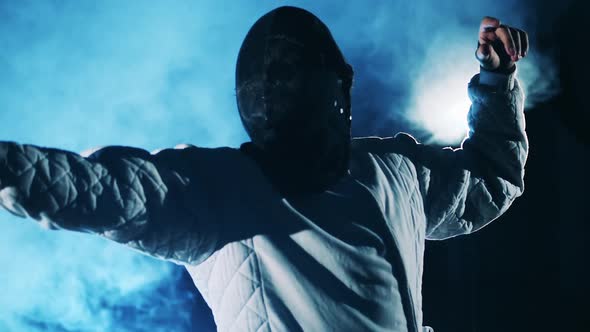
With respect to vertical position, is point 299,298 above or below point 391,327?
above

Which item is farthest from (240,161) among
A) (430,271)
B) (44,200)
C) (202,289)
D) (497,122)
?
(430,271)

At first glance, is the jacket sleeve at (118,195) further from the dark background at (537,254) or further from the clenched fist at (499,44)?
the dark background at (537,254)

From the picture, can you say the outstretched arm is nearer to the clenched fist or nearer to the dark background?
the clenched fist

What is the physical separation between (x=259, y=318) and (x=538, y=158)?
2339mm

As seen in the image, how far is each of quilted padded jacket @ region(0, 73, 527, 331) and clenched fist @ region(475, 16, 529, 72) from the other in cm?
38

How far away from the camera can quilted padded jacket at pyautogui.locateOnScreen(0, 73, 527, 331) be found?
2.37 feet

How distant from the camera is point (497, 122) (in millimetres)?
1331

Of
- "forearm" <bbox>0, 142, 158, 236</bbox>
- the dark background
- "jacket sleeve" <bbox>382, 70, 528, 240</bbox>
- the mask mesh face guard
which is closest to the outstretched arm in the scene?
"jacket sleeve" <bbox>382, 70, 528, 240</bbox>

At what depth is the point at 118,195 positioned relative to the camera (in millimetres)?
776

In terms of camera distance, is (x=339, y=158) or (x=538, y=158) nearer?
(x=339, y=158)

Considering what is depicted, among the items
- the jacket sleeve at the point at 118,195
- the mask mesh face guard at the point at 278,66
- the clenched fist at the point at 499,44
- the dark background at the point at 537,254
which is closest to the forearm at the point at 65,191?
the jacket sleeve at the point at 118,195

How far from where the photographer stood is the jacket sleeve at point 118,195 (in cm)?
68

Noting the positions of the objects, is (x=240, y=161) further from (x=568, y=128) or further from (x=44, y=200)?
(x=568, y=128)

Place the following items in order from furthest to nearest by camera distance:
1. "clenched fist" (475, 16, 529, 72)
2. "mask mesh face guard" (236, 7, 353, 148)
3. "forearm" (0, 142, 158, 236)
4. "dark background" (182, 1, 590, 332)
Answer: "dark background" (182, 1, 590, 332)
"clenched fist" (475, 16, 529, 72)
"mask mesh face guard" (236, 7, 353, 148)
"forearm" (0, 142, 158, 236)
